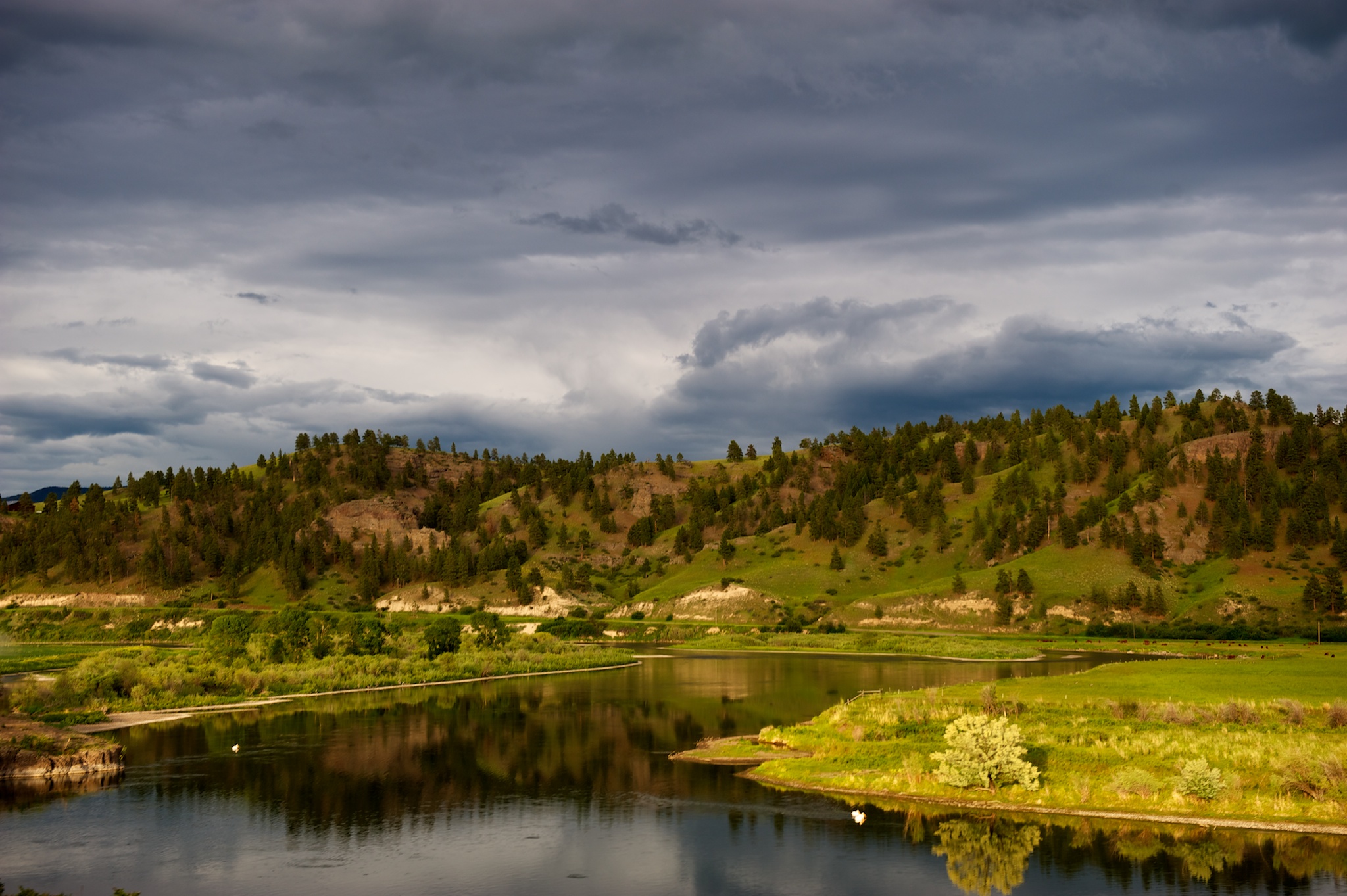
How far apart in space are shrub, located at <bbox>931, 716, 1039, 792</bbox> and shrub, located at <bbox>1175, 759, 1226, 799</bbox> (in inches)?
234

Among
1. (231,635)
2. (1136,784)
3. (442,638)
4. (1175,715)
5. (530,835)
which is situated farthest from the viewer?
(442,638)

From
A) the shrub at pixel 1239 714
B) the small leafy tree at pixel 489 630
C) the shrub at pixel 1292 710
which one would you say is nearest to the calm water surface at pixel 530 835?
the shrub at pixel 1239 714

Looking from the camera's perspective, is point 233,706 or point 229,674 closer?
point 233,706

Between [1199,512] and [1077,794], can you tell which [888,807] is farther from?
[1199,512]

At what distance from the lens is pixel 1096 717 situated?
58531 mm

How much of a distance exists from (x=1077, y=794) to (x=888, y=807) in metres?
8.27

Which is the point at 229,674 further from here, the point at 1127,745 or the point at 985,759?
the point at 1127,745

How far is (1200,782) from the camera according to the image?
4119 centimetres

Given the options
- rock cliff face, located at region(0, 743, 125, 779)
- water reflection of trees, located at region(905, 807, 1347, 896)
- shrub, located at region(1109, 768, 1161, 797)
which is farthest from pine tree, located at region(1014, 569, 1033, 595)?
rock cliff face, located at region(0, 743, 125, 779)

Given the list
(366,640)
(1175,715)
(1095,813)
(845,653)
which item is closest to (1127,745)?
(1095,813)

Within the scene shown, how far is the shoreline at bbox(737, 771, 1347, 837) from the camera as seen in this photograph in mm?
38719

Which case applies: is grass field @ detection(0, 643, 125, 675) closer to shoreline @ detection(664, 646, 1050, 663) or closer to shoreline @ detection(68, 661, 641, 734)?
shoreline @ detection(68, 661, 641, 734)

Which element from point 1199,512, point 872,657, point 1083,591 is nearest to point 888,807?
point 872,657

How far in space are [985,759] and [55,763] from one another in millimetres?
48541
